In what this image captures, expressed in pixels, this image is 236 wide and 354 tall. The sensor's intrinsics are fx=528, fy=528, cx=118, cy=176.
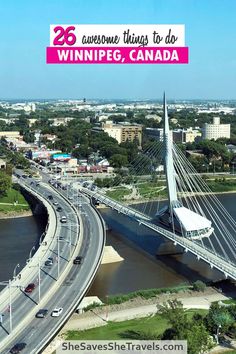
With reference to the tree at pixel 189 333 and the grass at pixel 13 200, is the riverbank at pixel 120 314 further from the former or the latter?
the grass at pixel 13 200

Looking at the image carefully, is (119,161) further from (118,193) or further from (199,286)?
(199,286)

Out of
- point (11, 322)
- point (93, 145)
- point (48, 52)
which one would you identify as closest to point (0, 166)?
point (93, 145)

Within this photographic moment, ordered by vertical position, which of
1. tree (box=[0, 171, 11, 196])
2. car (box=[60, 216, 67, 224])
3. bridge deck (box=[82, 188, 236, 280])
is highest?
tree (box=[0, 171, 11, 196])

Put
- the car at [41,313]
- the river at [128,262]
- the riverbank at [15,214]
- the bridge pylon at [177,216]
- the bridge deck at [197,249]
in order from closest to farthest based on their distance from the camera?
the car at [41,313], the bridge deck at [197,249], the river at [128,262], the bridge pylon at [177,216], the riverbank at [15,214]

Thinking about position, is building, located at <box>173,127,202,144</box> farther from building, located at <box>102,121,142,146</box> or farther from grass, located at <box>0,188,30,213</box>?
grass, located at <box>0,188,30,213</box>

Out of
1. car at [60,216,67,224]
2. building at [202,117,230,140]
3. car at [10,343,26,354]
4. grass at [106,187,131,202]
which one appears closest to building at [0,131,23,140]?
building at [202,117,230,140]

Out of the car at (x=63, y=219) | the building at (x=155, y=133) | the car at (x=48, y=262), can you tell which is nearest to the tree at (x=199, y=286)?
the car at (x=48, y=262)

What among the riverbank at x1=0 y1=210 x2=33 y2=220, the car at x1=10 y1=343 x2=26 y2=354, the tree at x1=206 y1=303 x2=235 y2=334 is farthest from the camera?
the riverbank at x1=0 y1=210 x2=33 y2=220
